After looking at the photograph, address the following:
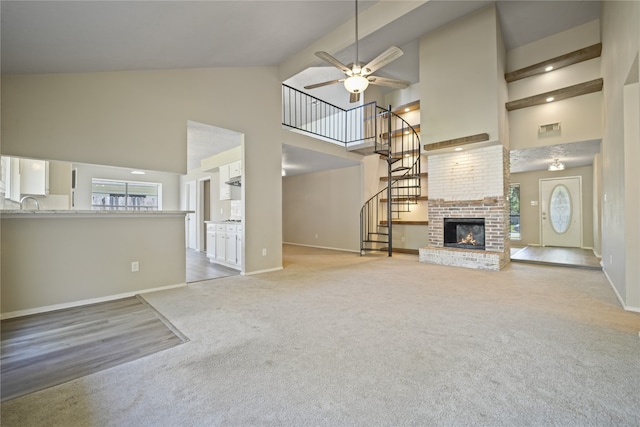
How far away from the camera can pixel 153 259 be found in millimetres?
3717

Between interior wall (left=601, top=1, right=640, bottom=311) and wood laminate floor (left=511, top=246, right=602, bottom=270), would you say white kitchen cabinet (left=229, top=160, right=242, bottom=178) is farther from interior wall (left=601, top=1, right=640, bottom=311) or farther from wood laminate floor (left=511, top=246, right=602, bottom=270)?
wood laminate floor (left=511, top=246, right=602, bottom=270)

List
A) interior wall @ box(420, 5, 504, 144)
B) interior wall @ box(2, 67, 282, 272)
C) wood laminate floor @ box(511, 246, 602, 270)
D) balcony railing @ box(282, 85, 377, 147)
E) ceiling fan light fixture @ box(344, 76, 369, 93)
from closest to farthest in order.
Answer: interior wall @ box(2, 67, 282, 272) → ceiling fan light fixture @ box(344, 76, 369, 93) → interior wall @ box(420, 5, 504, 144) → wood laminate floor @ box(511, 246, 602, 270) → balcony railing @ box(282, 85, 377, 147)

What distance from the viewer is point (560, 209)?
26.0ft

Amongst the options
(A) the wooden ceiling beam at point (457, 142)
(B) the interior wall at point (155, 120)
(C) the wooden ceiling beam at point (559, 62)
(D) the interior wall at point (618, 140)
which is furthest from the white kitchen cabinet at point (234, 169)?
(C) the wooden ceiling beam at point (559, 62)

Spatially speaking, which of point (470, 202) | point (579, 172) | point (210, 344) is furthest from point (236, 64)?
point (579, 172)

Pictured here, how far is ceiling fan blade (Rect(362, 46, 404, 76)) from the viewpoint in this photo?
317 centimetres

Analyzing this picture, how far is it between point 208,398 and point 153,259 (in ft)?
8.95

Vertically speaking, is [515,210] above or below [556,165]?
below

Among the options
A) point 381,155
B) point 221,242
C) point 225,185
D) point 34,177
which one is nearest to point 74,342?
point 34,177

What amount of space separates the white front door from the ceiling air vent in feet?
11.7

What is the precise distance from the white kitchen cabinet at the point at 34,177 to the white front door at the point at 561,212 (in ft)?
35.1

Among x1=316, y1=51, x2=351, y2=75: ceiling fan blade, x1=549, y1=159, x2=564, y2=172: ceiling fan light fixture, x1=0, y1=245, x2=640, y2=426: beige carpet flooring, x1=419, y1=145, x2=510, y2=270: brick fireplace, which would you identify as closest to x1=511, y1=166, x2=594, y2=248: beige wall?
x1=549, y1=159, x2=564, y2=172: ceiling fan light fixture

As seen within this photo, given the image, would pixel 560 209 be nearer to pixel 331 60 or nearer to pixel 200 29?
pixel 331 60

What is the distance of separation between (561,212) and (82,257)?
10570 mm
